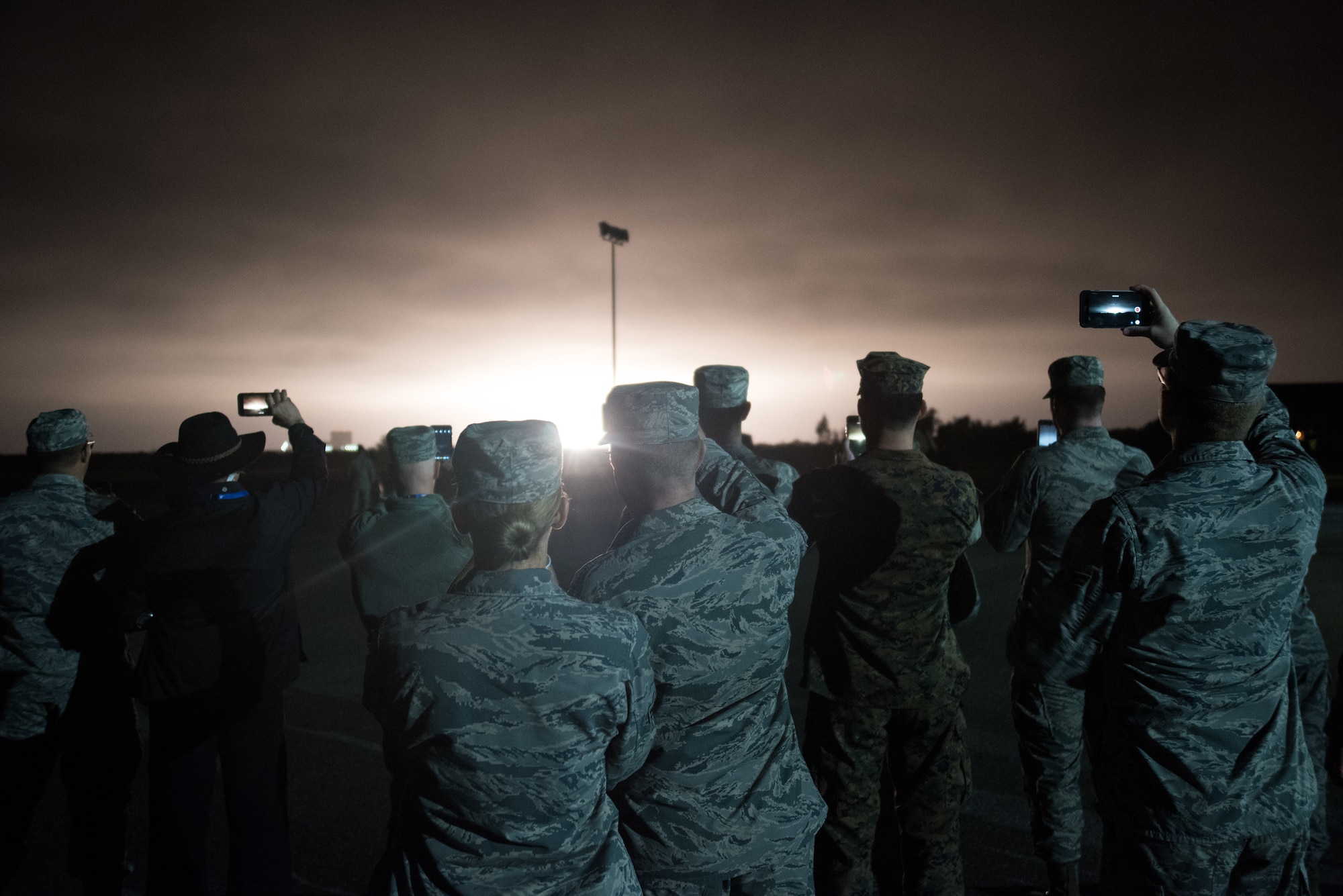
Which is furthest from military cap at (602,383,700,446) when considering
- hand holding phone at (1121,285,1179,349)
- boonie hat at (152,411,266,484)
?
boonie hat at (152,411,266,484)

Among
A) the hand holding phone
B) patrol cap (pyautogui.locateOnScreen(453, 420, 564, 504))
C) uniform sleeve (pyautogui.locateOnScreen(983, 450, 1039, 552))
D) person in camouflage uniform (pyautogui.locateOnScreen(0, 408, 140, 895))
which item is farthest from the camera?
uniform sleeve (pyautogui.locateOnScreen(983, 450, 1039, 552))

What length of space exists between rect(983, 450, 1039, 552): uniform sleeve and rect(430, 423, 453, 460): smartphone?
117 inches

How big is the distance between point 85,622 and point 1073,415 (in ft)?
15.3

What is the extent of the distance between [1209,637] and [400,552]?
3.35 m

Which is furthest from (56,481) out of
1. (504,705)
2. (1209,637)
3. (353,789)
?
(1209,637)

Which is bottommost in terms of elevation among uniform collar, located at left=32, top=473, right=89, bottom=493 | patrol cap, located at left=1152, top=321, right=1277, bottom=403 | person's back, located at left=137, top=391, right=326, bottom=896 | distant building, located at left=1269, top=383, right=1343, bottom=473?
distant building, located at left=1269, top=383, right=1343, bottom=473

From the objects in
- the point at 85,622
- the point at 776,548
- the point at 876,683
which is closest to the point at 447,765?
the point at 776,548

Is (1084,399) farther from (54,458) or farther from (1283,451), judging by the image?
(54,458)

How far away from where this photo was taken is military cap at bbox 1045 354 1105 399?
349 cm

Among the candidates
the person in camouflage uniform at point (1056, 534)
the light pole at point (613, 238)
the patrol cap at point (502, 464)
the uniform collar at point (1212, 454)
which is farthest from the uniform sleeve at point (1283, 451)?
the light pole at point (613, 238)

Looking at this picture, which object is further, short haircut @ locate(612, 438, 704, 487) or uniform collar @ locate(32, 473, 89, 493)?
uniform collar @ locate(32, 473, 89, 493)

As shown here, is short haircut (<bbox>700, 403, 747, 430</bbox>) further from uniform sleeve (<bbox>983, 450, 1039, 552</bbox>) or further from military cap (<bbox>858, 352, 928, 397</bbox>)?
uniform sleeve (<bbox>983, 450, 1039, 552</bbox>)

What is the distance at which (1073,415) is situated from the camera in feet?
11.5

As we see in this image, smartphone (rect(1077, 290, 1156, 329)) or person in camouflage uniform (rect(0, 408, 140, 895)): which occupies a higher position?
smartphone (rect(1077, 290, 1156, 329))
